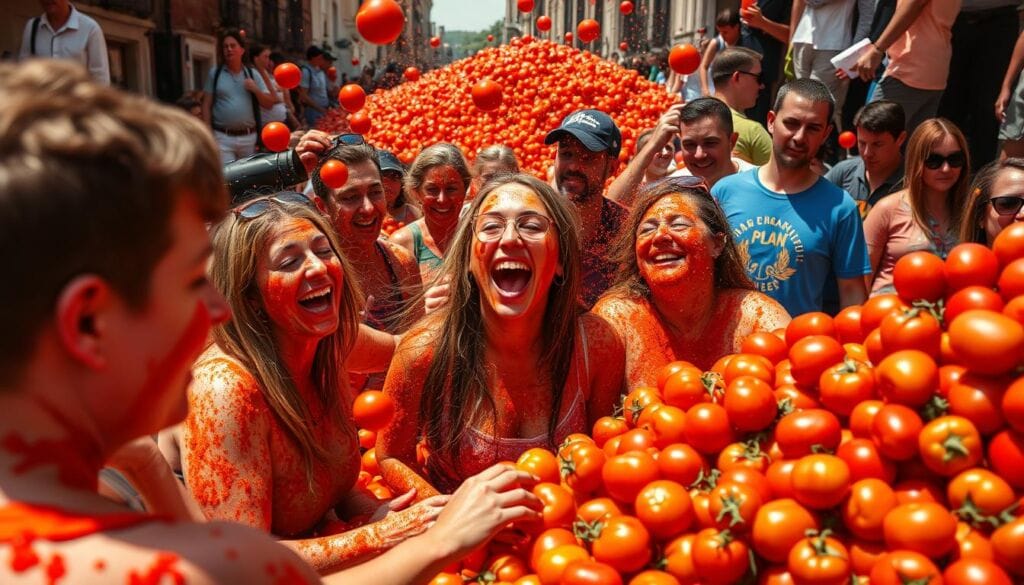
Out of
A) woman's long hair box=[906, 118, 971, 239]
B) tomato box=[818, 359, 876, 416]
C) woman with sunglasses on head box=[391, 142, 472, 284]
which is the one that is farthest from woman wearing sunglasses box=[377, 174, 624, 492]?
woman's long hair box=[906, 118, 971, 239]

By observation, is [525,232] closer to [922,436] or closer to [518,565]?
[518,565]

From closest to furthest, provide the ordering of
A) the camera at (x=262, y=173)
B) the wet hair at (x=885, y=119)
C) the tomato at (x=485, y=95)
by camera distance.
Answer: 1. the camera at (x=262, y=173)
2. the wet hair at (x=885, y=119)
3. the tomato at (x=485, y=95)

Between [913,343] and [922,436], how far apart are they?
0.72 ft

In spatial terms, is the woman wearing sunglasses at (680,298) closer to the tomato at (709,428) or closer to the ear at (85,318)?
the tomato at (709,428)

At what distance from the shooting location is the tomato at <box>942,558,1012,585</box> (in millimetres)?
1558

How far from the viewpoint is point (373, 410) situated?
9.16 feet

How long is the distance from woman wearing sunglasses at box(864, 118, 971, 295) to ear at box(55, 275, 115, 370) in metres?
4.42

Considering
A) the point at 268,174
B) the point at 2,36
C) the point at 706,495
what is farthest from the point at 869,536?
the point at 2,36

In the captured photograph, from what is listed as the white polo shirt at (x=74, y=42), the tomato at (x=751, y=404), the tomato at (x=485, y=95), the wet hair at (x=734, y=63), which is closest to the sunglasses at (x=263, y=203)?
the tomato at (x=751, y=404)

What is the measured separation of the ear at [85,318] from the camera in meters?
0.94

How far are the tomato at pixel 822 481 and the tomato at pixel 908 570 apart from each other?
0.16 metres

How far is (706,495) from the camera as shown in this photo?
2033 mm

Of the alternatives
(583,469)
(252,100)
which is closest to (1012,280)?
(583,469)

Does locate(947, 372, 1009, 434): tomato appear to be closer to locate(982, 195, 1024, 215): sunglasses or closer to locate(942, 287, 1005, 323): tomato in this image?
locate(942, 287, 1005, 323): tomato
